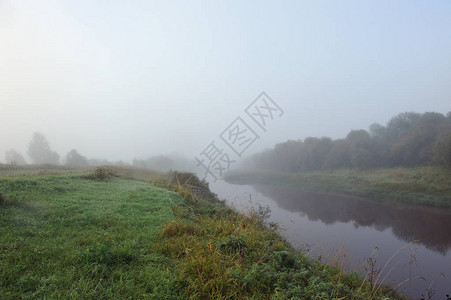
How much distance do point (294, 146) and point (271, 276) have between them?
4754cm

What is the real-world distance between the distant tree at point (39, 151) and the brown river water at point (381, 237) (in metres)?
44.7

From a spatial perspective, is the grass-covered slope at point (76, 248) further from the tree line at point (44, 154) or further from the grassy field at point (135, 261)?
the tree line at point (44, 154)

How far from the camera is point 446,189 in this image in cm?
1745

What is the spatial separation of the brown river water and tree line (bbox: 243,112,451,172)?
11.4 metres

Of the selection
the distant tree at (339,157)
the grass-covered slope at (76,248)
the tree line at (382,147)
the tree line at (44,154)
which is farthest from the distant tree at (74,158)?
the distant tree at (339,157)

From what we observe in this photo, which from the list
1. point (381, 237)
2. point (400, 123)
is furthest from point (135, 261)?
point (400, 123)

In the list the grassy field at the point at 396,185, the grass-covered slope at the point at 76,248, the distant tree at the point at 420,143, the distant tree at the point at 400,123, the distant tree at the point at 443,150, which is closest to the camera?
the grass-covered slope at the point at 76,248

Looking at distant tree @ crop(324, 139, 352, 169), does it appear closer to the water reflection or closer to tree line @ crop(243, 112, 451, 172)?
tree line @ crop(243, 112, 451, 172)

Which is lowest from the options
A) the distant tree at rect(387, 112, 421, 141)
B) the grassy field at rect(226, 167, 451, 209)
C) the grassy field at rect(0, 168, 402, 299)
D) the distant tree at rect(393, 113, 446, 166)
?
the grassy field at rect(226, 167, 451, 209)

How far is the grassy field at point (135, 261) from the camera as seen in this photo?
2646 mm

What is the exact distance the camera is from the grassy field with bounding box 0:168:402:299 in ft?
8.68

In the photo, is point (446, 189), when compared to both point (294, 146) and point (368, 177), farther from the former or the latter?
point (294, 146)

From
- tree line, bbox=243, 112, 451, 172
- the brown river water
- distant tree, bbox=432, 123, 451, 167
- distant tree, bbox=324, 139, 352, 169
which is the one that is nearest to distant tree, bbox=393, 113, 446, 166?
tree line, bbox=243, 112, 451, 172

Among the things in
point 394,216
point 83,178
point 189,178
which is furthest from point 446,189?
point 83,178
